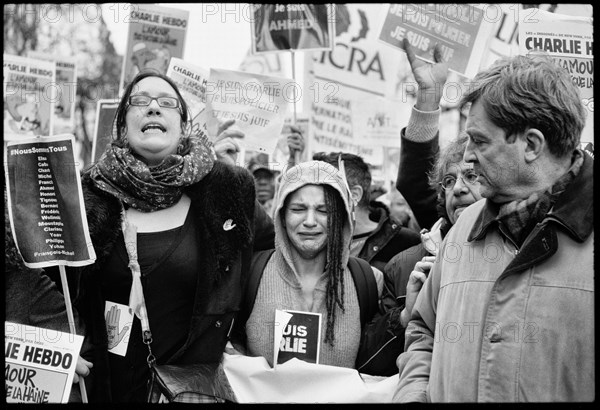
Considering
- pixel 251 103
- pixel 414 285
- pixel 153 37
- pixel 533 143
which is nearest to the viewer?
pixel 533 143

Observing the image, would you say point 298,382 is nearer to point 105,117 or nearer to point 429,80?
point 429,80

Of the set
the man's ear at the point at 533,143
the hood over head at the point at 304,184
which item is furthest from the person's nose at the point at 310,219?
the man's ear at the point at 533,143

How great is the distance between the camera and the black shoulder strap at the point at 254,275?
14.1 feet

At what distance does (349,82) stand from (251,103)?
238cm

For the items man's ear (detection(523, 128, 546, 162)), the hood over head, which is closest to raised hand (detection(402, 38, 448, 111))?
the hood over head

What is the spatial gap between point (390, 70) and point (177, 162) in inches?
188

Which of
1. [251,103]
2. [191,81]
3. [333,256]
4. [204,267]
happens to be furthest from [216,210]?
[191,81]

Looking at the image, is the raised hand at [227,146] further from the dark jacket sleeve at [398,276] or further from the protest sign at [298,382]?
the protest sign at [298,382]

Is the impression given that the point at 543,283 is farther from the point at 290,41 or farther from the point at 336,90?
the point at 336,90

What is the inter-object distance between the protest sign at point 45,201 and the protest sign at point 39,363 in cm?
30

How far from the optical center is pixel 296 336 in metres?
4.18

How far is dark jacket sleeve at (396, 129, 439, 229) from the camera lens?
453cm
